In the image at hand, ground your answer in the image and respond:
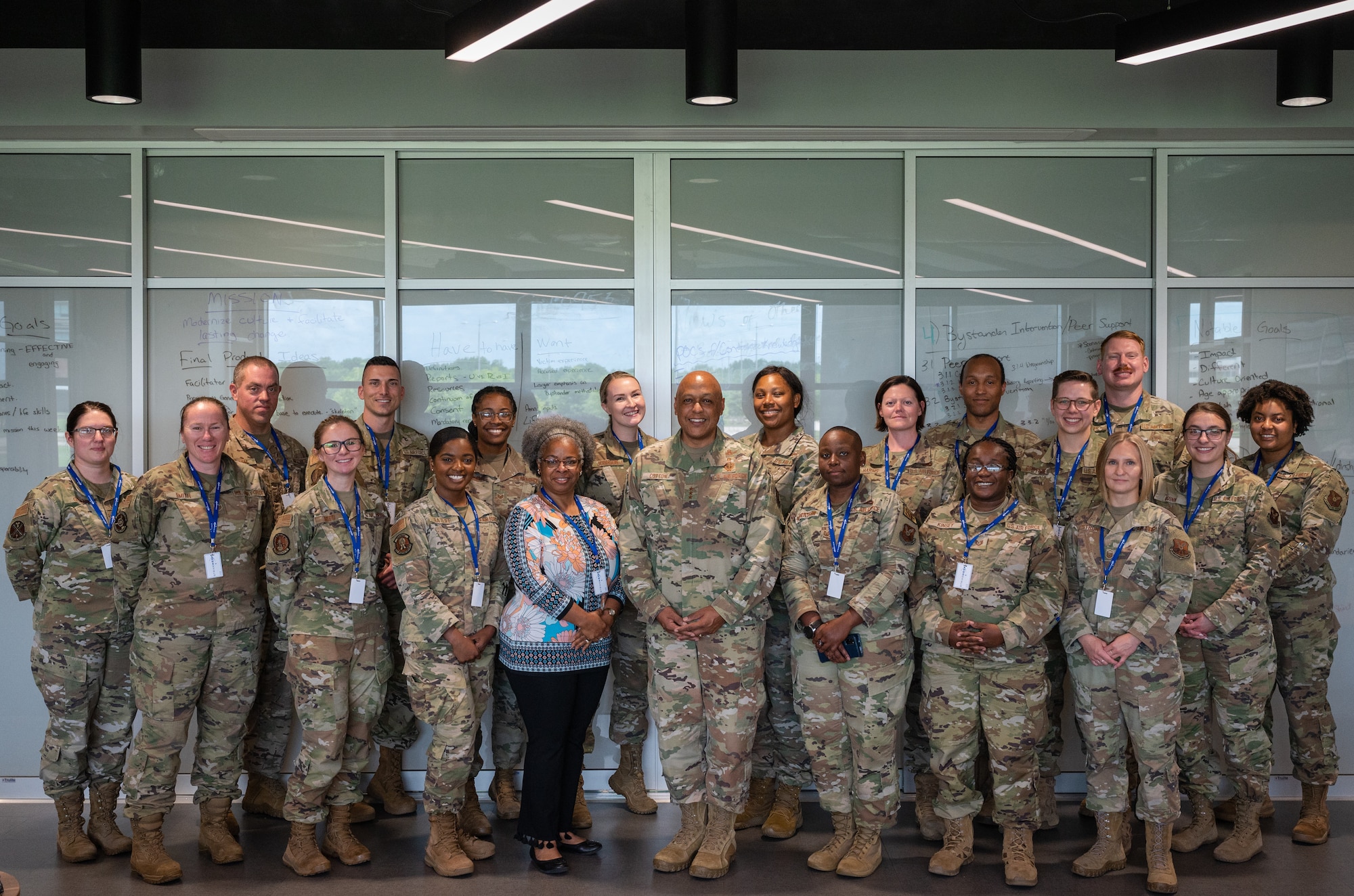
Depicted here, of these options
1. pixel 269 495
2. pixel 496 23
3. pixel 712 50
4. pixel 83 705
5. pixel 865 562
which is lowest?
pixel 83 705

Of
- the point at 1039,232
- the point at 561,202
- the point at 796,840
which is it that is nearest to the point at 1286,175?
the point at 1039,232

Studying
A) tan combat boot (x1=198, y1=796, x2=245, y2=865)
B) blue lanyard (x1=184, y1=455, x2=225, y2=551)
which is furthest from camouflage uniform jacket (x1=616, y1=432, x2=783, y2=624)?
tan combat boot (x1=198, y1=796, x2=245, y2=865)

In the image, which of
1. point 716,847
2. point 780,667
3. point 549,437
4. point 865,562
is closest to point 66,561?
point 549,437

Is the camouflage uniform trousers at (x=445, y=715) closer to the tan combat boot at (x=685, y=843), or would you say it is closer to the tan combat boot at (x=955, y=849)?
the tan combat boot at (x=685, y=843)

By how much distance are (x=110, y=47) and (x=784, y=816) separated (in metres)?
4.63

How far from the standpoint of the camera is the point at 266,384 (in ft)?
14.6

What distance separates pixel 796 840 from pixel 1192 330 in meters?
3.26

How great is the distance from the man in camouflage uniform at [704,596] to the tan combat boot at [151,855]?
192 cm

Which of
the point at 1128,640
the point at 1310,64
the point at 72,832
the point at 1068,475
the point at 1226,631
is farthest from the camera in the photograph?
the point at 1310,64

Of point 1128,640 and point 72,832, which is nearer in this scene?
point 1128,640

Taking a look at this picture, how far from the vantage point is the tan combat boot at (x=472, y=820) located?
14.0ft

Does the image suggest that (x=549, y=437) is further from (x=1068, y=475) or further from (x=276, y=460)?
Result: (x=1068, y=475)

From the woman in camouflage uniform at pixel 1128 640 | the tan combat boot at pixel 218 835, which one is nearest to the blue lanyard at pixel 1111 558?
the woman in camouflage uniform at pixel 1128 640

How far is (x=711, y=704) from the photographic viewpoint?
12.6 ft
